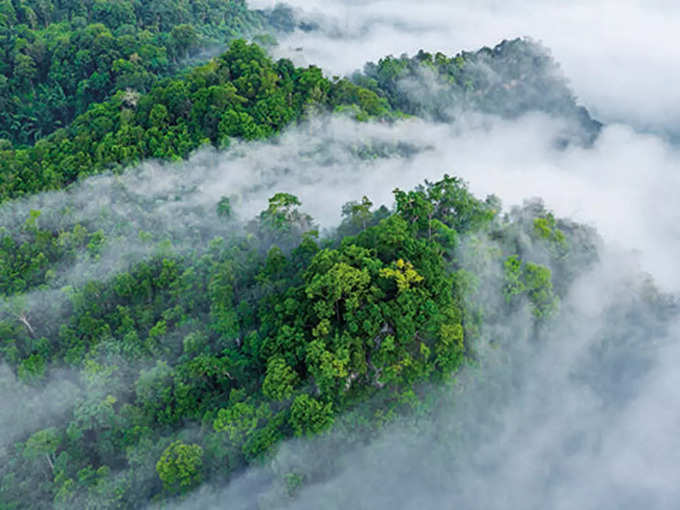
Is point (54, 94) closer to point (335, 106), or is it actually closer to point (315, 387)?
point (335, 106)

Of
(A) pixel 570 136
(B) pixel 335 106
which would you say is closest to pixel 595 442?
(B) pixel 335 106

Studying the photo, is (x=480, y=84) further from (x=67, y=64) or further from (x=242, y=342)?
(x=242, y=342)

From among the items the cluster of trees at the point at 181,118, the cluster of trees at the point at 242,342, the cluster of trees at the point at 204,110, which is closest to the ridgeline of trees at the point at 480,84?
the cluster of trees at the point at 204,110

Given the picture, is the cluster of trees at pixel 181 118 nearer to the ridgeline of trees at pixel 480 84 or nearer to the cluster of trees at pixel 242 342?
the cluster of trees at pixel 242 342

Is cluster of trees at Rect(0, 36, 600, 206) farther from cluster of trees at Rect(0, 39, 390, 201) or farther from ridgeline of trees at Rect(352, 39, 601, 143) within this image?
ridgeline of trees at Rect(352, 39, 601, 143)

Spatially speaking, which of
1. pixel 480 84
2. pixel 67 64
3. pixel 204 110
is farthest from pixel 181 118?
pixel 480 84
